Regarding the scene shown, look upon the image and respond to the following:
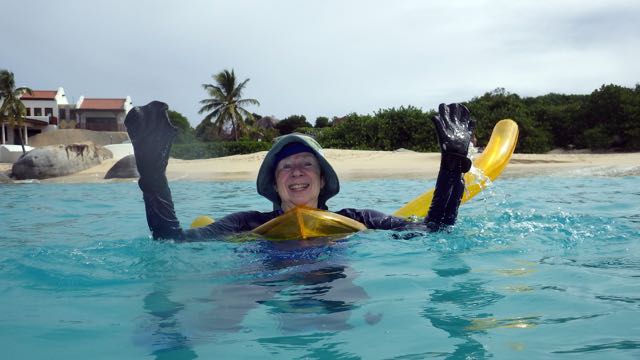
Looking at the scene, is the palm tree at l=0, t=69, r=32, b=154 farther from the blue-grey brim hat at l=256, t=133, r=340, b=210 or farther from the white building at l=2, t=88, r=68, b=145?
the blue-grey brim hat at l=256, t=133, r=340, b=210

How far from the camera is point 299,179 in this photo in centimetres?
367

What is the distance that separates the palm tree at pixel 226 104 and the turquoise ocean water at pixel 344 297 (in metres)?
31.4

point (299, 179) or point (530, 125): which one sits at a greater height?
point (530, 125)

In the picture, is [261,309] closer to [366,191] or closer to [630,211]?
[630,211]

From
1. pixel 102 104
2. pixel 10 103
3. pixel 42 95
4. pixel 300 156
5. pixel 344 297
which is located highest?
pixel 42 95

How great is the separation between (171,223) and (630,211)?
16.2 feet

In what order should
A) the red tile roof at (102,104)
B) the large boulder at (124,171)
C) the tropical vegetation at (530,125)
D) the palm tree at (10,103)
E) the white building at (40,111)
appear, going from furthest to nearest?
the red tile roof at (102,104) < the white building at (40,111) < the palm tree at (10,103) < the tropical vegetation at (530,125) < the large boulder at (124,171)

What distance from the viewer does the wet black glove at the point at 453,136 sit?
3221mm

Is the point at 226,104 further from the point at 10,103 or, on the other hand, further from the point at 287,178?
the point at 287,178

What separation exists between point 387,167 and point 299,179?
12.2m

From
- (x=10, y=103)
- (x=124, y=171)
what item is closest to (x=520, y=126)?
(x=124, y=171)

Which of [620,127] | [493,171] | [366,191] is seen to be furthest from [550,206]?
[620,127]

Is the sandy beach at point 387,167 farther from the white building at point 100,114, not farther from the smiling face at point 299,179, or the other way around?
the white building at point 100,114

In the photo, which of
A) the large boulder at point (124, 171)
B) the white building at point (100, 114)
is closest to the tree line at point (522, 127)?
the large boulder at point (124, 171)
